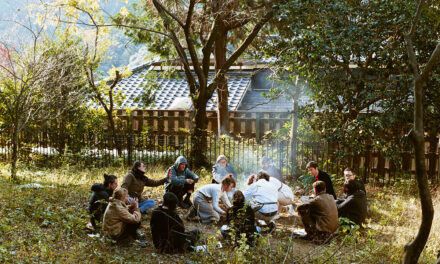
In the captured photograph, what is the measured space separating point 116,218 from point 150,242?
0.79m

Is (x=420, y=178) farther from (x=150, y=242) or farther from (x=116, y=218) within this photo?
(x=150, y=242)

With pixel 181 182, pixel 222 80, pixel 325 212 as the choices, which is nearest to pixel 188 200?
pixel 181 182

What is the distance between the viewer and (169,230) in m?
6.82

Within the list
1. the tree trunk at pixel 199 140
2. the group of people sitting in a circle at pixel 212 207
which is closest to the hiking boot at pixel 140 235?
the group of people sitting in a circle at pixel 212 207

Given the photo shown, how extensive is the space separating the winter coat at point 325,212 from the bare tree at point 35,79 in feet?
23.4

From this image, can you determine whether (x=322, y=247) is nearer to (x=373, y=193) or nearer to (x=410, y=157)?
(x=373, y=193)

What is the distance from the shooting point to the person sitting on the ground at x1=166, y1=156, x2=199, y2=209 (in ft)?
32.4

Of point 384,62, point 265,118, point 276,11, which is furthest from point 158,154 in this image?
point 384,62

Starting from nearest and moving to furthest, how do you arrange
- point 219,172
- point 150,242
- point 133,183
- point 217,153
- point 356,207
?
point 150,242 → point 356,207 → point 133,183 → point 219,172 → point 217,153

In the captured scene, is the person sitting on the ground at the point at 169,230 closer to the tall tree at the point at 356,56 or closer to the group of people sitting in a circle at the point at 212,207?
the group of people sitting in a circle at the point at 212,207

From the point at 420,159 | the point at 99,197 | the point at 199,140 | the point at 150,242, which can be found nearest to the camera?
the point at 420,159

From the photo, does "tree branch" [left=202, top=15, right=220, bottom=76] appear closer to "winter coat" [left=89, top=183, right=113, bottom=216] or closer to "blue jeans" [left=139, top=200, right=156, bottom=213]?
"blue jeans" [left=139, top=200, right=156, bottom=213]

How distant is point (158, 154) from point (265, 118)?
4.30 metres

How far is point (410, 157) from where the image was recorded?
12.7m
